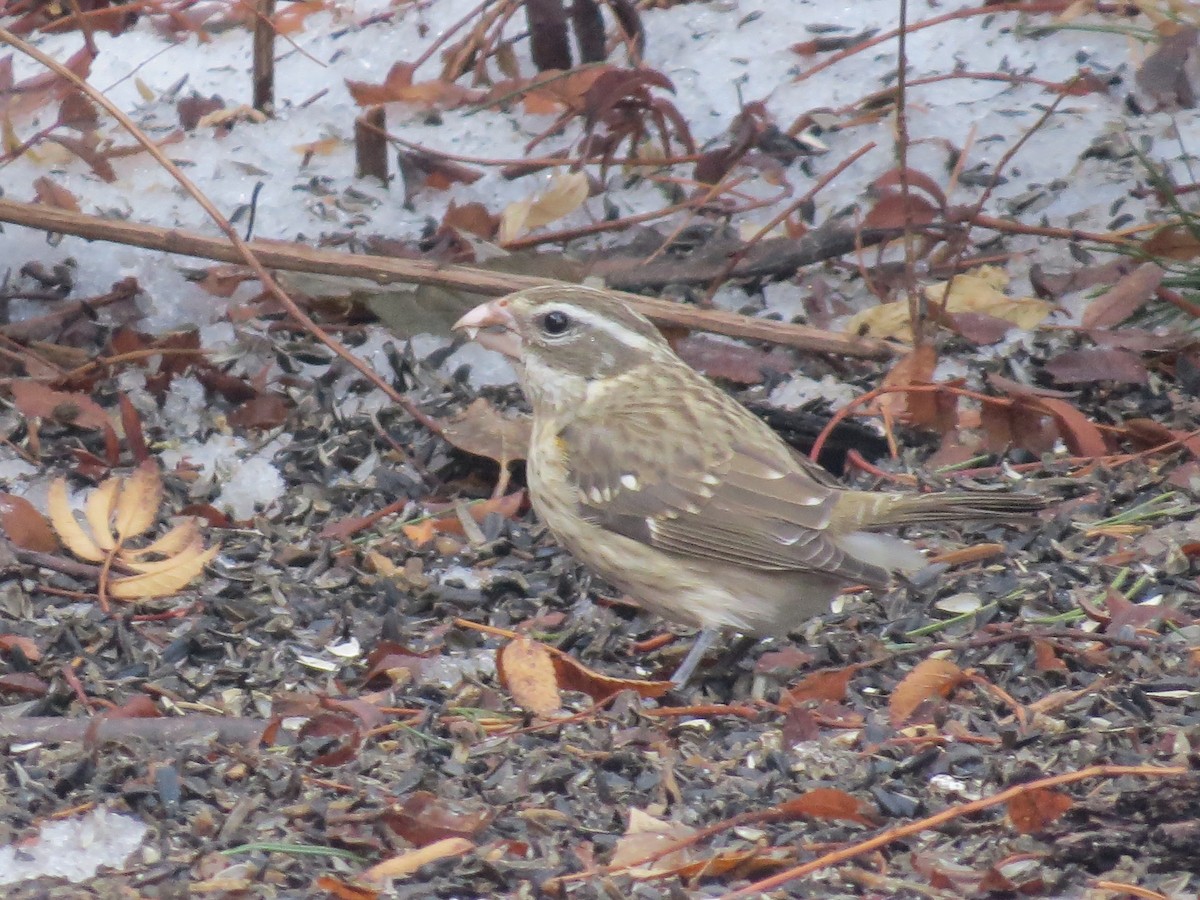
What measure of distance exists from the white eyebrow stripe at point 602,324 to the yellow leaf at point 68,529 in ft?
5.08

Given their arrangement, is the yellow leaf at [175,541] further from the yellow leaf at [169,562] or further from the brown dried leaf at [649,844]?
the brown dried leaf at [649,844]

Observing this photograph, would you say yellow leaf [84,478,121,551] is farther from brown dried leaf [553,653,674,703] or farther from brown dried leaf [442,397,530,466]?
brown dried leaf [553,653,674,703]

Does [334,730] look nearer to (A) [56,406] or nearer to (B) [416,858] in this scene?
(B) [416,858]

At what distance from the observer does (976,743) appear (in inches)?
167

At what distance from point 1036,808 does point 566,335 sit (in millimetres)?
2339

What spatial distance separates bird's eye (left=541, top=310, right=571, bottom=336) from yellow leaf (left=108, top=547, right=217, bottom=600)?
1233 mm

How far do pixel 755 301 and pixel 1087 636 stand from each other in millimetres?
2723

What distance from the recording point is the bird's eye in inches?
216

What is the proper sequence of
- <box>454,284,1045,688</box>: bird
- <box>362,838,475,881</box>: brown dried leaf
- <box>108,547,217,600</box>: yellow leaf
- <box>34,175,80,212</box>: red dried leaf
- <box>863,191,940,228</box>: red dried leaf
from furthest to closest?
<box>34,175,80,212</box>: red dried leaf < <box>863,191,940,228</box>: red dried leaf < <box>108,547,217,600</box>: yellow leaf < <box>454,284,1045,688</box>: bird < <box>362,838,475,881</box>: brown dried leaf

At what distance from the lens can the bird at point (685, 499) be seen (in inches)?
192

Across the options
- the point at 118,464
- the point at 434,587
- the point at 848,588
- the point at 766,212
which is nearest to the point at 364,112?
the point at 766,212

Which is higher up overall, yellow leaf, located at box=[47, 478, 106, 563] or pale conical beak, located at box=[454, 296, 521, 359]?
pale conical beak, located at box=[454, 296, 521, 359]

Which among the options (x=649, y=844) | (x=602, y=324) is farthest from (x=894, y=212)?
(x=649, y=844)

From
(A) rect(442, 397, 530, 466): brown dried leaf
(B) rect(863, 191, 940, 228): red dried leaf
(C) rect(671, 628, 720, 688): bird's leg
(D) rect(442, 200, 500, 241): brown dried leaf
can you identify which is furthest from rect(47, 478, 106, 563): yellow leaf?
(B) rect(863, 191, 940, 228): red dried leaf
